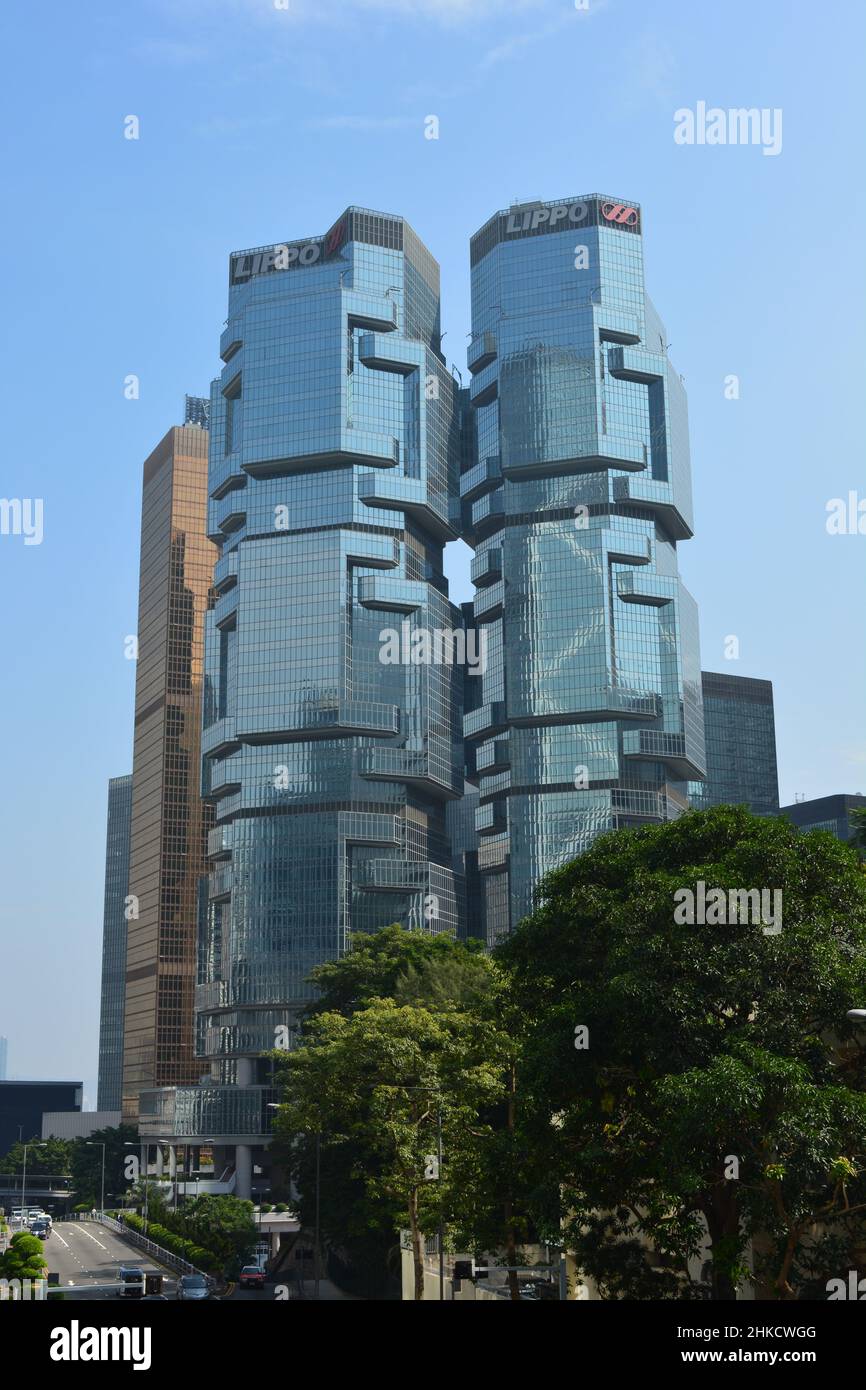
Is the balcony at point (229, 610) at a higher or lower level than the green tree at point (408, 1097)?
higher

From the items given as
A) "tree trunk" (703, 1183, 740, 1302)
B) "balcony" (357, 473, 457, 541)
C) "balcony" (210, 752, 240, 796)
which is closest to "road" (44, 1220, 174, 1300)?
"tree trunk" (703, 1183, 740, 1302)

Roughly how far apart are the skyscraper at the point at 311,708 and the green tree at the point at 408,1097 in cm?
9978

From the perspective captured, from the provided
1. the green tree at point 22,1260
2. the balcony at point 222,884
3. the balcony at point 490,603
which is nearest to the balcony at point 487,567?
the balcony at point 490,603

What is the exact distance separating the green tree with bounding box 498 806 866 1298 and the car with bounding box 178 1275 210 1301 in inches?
1952

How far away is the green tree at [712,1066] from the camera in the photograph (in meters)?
37.6

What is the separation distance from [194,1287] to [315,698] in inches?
4010

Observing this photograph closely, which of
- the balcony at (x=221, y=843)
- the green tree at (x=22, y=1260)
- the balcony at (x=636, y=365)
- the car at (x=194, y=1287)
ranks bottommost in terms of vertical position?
the car at (x=194, y=1287)

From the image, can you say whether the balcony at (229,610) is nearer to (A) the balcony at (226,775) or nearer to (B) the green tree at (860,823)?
(A) the balcony at (226,775)

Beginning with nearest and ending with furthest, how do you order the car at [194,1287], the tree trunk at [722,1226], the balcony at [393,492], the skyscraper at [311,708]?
the tree trunk at [722,1226], the car at [194,1287], the skyscraper at [311,708], the balcony at [393,492]

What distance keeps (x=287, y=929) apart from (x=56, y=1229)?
43686 mm

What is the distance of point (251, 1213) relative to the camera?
12019 cm

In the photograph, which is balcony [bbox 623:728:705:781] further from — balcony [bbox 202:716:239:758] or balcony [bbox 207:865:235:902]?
balcony [bbox 207:865:235:902]

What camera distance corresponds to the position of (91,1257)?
368 feet

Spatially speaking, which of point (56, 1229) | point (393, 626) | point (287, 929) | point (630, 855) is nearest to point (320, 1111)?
point (630, 855)
